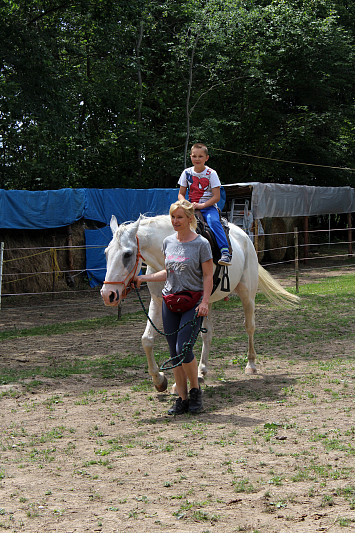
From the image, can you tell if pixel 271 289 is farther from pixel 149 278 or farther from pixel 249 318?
pixel 149 278

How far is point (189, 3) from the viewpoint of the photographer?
20922 millimetres

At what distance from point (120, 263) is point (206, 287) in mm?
758

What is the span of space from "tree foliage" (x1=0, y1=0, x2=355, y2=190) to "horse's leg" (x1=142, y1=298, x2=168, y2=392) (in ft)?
31.4

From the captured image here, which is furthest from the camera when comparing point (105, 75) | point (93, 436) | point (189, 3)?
point (189, 3)

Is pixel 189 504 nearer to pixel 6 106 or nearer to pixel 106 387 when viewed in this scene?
pixel 106 387

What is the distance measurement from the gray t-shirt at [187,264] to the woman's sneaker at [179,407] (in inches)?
39.0

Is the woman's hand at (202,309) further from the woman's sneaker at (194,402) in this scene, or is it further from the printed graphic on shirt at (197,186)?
the printed graphic on shirt at (197,186)

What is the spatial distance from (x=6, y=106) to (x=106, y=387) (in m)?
9.75

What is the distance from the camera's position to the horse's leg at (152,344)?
585 cm

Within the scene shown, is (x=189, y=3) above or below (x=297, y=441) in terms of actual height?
above

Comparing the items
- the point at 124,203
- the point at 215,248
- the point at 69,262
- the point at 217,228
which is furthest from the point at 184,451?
the point at 124,203

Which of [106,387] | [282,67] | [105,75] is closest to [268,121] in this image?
[282,67]

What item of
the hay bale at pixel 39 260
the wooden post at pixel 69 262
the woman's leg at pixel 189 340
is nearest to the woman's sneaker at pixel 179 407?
the woman's leg at pixel 189 340

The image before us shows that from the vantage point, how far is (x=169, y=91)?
2247cm
